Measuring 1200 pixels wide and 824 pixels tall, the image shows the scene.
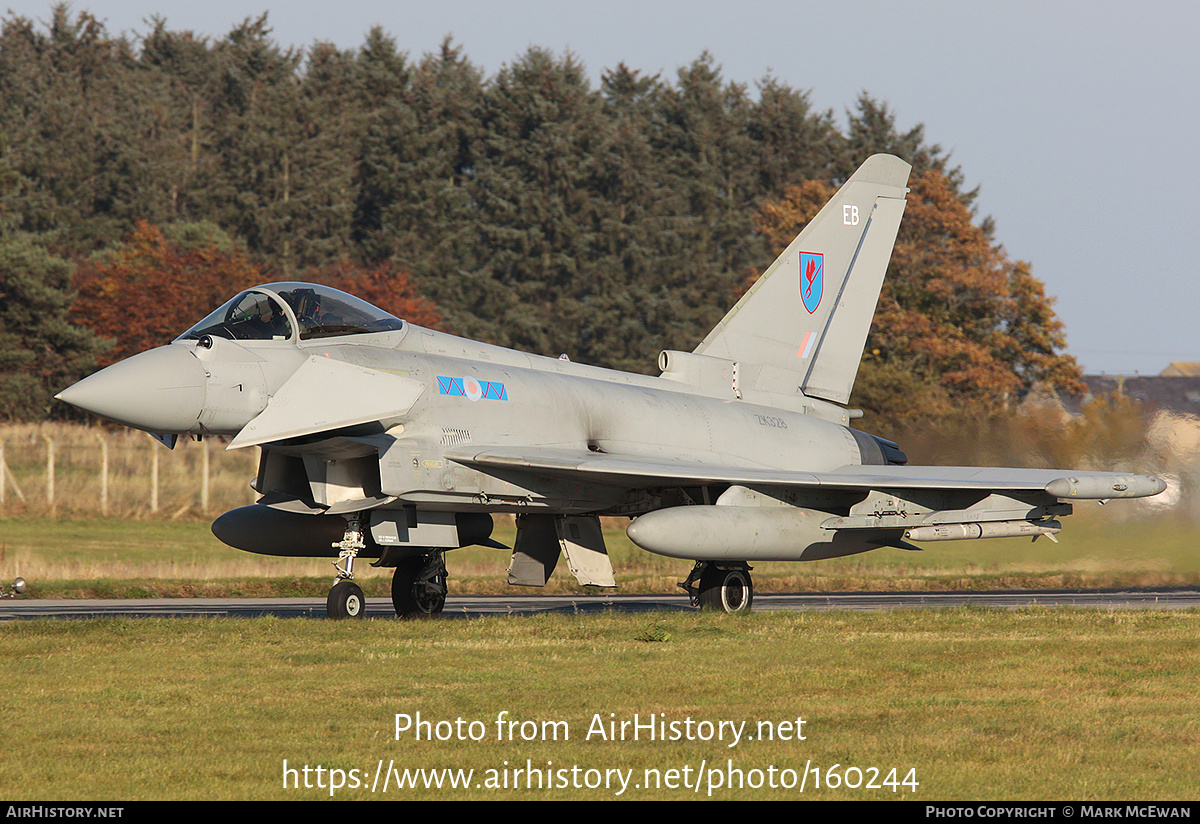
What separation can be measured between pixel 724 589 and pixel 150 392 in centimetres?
724

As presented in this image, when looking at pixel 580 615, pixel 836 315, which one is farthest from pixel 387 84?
pixel 580 615

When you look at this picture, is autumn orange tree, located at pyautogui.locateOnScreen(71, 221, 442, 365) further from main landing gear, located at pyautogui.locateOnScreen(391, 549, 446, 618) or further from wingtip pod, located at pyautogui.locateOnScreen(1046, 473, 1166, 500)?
wingtip pod, located at pyautogui.locateOnScreen(1046, 473, 1166, 500)

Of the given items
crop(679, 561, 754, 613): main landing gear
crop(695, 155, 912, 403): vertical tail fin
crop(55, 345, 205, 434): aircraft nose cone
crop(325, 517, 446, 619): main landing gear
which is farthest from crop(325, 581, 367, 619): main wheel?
crop(695, 155, 912, 403): vertical tail fin

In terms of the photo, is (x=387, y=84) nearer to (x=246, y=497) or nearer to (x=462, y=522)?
(x=246, y=497)

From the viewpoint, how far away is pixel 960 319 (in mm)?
48562

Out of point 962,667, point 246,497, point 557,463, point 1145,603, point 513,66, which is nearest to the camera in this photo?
point 962,667

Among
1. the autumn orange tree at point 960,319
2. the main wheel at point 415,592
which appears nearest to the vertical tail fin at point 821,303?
the main wheel at point 415,592

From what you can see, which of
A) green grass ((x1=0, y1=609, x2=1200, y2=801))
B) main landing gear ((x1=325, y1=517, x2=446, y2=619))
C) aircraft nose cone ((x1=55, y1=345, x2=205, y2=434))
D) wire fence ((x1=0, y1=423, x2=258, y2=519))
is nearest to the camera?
green grass ((x1=0, y1=609, x2=1200, y2=801))

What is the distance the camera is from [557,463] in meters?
13.7

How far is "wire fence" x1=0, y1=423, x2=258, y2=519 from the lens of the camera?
101ft

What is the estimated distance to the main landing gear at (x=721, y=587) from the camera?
52.1 ft

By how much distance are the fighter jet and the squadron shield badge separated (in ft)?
0.11

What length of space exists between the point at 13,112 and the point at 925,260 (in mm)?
42029

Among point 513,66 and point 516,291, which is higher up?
point 513,66
